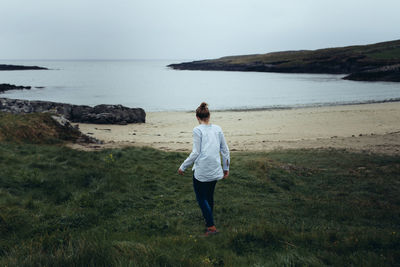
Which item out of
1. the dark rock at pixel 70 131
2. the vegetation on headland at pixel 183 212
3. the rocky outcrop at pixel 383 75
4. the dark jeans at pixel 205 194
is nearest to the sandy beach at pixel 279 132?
the dark rock at pixel 70 131

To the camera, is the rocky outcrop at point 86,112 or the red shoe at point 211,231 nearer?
the red shoe at point 211,231

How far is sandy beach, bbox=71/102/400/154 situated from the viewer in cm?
1530

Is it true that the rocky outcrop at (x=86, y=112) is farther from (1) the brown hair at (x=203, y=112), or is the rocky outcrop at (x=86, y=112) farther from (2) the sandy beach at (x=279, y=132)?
(1) the brown hair at (x=203, y=112)

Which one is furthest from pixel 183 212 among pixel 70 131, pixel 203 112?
pixel 70 131

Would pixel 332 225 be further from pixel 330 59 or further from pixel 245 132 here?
pixel 330 59

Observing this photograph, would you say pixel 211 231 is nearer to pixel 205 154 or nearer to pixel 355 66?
pixel 205 154

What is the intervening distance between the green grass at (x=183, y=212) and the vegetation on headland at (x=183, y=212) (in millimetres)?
22

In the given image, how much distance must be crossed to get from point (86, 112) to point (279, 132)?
652 inches

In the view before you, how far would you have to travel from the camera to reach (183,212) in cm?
625

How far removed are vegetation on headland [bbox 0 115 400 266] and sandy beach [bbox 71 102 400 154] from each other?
3.96 metres

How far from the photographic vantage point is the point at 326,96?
46.1m

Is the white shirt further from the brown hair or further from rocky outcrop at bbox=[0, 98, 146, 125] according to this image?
rocky outcrop at bbox=[0, 98, 146, 125]

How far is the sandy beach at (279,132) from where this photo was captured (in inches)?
602

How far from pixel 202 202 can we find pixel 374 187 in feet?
18.8
